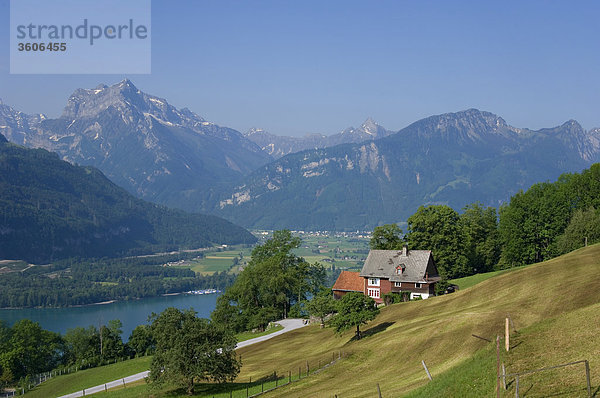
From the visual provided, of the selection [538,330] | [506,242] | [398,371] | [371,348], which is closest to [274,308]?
[506,242]

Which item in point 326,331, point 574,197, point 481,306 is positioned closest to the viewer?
point 481,306

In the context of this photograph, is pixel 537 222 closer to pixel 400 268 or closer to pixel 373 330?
pixel 400 268

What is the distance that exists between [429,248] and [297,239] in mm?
34340

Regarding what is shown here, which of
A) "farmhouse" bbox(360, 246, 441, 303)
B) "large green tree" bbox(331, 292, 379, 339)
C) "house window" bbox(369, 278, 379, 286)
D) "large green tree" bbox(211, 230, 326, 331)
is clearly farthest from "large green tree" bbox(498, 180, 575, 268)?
"large green tree" bbox(331, 292, 379, 339)

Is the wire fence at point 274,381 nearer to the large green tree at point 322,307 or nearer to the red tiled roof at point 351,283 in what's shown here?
the large green tree at point 322,307

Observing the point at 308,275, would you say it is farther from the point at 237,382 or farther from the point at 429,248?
the point at 237,382

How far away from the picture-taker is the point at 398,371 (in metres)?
45.3

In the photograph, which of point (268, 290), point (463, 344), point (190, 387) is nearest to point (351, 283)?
point (268, 290)

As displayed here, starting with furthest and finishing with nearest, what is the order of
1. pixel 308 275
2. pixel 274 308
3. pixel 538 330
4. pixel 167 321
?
pixel 308 275
pixel 274 308
pixel 167 321
pixel 538 330

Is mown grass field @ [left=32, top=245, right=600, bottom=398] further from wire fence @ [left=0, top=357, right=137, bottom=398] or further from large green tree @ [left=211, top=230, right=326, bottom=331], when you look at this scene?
wire fence @ [left=0, top=357, right=137, bottom=398]

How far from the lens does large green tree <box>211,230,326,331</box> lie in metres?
114

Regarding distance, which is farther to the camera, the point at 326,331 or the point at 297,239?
the point at 297,239

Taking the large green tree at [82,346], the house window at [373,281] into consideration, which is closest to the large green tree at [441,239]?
the house window at [373,281]

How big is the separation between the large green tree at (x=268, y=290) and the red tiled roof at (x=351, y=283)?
921 centimetres
